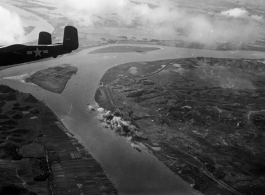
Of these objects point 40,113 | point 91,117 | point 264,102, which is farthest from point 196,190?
point 264,102

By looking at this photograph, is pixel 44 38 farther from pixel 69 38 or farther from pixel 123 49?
pixel 123 49

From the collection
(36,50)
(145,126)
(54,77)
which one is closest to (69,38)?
(36,50)

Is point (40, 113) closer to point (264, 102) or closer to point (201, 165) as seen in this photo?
point (201, 165)

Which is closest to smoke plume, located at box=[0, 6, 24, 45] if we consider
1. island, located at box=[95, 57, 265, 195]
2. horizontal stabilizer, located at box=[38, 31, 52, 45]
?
island, located at box=[95, 57, 265, 195]

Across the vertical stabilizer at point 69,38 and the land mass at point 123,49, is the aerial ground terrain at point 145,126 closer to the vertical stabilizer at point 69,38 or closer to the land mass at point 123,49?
the land mass at point 123,49

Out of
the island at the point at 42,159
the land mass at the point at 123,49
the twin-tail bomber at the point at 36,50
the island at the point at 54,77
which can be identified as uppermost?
the twin-tail bomber at the point at 36,50

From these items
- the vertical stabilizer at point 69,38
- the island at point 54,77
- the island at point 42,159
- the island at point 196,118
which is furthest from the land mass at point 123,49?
the vertical stabilizer at point 69,38

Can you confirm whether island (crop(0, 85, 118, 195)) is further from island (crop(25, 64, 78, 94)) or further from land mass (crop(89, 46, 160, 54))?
land mass (crop(89, 46, 160, 54))
